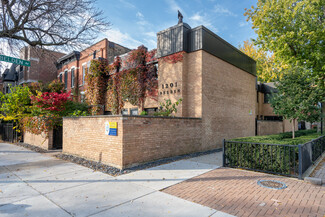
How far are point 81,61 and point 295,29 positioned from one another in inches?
790

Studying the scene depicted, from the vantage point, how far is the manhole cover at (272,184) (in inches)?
202

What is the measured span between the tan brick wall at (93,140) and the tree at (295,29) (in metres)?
14.1

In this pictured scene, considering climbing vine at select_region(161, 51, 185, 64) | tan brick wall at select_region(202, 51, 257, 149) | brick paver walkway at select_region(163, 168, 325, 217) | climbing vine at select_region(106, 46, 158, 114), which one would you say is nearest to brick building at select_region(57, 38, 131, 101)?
climbing vine at select_region(106, 46, 158, 114)

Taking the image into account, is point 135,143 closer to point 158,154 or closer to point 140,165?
point 140,165

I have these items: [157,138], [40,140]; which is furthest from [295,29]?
[40,140]

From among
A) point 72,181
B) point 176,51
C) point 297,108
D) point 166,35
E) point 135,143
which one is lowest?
point 72,181

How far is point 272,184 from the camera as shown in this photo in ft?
17.6

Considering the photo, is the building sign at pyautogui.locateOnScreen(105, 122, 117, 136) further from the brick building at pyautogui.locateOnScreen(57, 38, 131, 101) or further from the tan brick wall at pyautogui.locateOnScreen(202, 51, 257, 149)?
the brick building at pyautogui.locateOnScreen(57, 38, 131, 101)

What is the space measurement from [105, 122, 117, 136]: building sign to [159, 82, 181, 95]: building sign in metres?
5.14

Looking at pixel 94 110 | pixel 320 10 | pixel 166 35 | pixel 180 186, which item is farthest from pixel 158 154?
pixel 320 10

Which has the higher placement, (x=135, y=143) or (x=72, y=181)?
(x=135, y=143)

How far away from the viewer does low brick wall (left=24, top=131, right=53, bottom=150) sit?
1207cm

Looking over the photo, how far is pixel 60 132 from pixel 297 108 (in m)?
13.9

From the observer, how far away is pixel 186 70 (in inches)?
459
